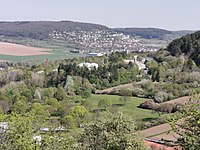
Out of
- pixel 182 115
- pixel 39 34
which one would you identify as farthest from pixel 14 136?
pixel 39 34

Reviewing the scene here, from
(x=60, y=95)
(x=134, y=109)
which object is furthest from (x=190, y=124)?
(x=60, y=95)

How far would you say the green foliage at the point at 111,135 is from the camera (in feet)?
40.9

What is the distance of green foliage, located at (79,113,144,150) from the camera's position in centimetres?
1246

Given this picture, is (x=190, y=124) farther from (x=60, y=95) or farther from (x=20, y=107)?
(x=60, y=95)

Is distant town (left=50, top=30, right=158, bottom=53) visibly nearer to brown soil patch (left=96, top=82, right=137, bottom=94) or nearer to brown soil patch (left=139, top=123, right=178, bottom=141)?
brown soil patch (left=96, top=82, right=137, bottom=94)

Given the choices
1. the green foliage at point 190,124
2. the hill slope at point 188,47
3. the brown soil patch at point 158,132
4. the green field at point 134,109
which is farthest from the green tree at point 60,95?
the green foliage at point 190,124

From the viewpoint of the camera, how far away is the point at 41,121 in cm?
1435

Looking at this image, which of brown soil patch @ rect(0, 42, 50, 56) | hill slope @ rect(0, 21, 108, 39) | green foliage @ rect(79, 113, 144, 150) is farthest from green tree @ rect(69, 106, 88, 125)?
Result: hill slope @ rect(0, 21, 108, 39)

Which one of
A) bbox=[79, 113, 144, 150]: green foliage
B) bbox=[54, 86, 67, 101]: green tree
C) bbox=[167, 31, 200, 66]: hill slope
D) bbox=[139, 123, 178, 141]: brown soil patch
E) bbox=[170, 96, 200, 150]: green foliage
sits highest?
bbox=[170, 96, 200, 150]: green foliage

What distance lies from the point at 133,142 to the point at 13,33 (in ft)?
566

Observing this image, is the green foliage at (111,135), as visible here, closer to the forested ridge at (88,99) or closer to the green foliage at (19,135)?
the forested ridge at (88,99)

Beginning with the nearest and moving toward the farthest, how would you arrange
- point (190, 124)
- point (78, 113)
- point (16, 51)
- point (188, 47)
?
point (190, 124), point (78, 113), point (188, 47), point (16, 51)

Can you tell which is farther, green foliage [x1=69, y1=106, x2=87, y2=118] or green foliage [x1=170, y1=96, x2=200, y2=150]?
green foliage [x1=69, y1=106, x2=87, y2=118]

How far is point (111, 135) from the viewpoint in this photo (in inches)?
494
